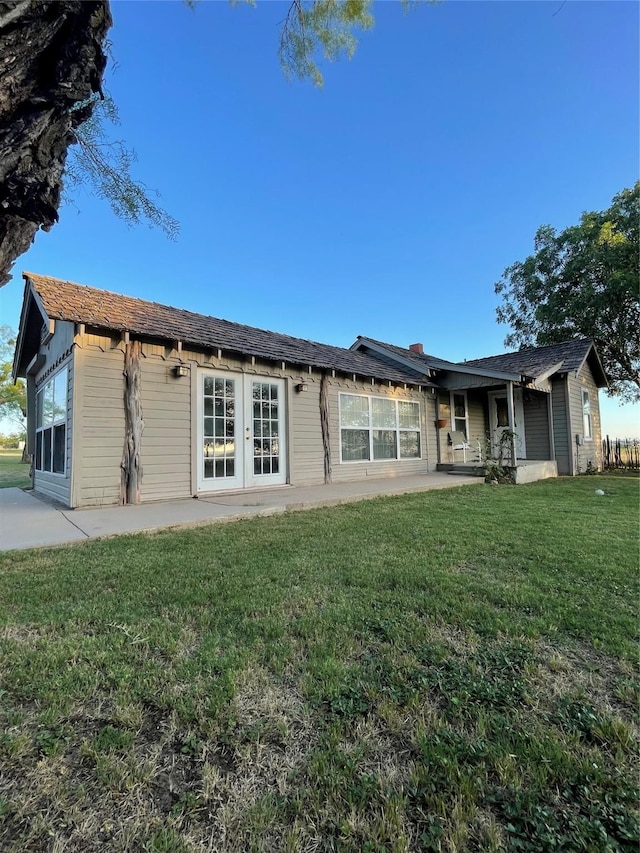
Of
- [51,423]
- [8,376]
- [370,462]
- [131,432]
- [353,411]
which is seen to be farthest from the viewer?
[8,376]

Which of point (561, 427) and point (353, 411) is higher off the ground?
point (353, 411)

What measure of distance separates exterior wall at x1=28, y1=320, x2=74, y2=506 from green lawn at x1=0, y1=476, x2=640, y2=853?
10.6 feet

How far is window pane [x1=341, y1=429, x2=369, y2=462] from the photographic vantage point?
9602 millimetres

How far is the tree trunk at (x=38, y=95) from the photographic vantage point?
1.43 metres

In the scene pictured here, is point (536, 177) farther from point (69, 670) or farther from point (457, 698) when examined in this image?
point (69, 670)

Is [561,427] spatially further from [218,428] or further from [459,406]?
[218,428]

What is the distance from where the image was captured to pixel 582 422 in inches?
506

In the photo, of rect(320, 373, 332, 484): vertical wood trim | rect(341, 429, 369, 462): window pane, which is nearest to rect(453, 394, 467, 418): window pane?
rect(341, 429, 369, 462): window pane

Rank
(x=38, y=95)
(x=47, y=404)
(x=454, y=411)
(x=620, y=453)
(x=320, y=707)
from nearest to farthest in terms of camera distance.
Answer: (x=38, y=95) < (x=320, y=707) < (x=47, y=404) < (x=454, y=411) < (x=620, y=453)

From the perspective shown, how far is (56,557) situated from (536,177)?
13.4 m

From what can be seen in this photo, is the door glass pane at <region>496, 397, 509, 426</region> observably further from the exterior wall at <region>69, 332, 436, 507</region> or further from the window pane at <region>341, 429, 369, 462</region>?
the exterior wall at <region>69, 332, 436, 507</region>

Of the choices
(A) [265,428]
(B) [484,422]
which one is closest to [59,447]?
(A) [265,428]

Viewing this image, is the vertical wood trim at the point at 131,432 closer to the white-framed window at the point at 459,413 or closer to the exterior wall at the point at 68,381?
the exterior wall at the point at 68,381

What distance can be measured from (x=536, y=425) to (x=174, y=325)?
1113 cm
